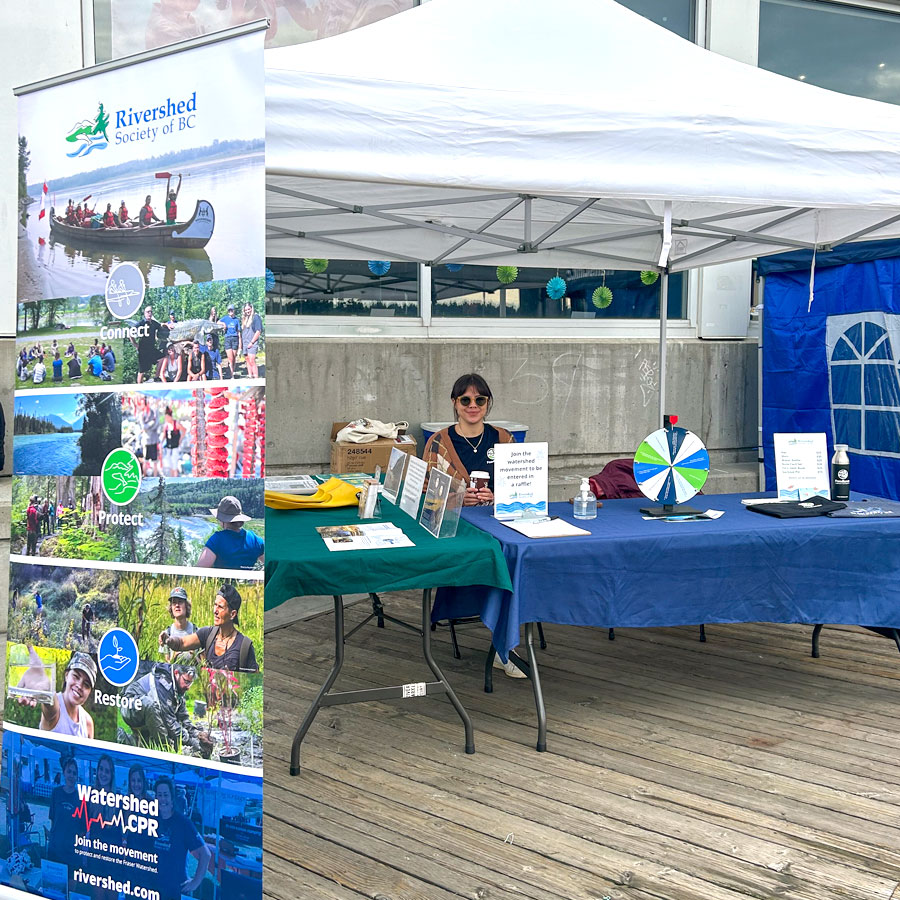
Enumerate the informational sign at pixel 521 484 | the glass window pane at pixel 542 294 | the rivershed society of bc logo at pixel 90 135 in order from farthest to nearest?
the glass window pane at pixel 542 294, the informational sign at pixel 521 484, the rivershed society of bc logo at pixel 90 135

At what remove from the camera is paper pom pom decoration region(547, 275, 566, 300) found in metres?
7.50

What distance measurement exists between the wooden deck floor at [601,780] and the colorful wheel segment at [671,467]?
0.85m

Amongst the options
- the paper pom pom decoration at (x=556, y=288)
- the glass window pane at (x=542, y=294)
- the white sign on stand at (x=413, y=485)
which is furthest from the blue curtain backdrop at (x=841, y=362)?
the white sign on stand at (x=413, y=485)

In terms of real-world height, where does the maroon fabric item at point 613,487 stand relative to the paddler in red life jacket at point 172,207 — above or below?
below

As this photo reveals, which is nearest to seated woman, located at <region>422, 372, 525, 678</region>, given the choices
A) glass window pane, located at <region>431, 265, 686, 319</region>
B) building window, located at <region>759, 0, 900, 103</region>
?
glass window pane, located at <region>431, 265, 686, 319</region>

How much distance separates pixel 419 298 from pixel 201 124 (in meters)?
5.20

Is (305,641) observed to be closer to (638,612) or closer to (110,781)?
(638,612)

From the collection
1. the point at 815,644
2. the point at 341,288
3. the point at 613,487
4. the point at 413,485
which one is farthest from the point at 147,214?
the point at 341,288

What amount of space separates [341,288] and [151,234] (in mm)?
4922

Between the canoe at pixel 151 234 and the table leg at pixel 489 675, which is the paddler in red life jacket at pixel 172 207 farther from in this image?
the table leg at pixel 489 675

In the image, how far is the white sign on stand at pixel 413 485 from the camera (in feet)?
Answer: 11.6

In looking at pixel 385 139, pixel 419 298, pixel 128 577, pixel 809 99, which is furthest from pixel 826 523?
pixel 419 298

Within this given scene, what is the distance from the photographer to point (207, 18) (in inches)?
257

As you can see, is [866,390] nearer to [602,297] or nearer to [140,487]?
[602,297]
